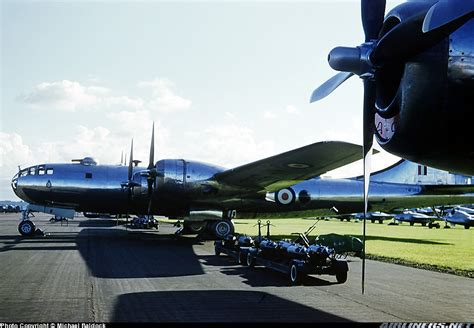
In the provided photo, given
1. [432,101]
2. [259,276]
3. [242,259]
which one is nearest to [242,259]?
[242,259]

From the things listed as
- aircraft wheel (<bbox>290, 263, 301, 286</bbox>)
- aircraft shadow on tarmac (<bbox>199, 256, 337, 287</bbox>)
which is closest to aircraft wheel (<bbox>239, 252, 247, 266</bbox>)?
aircraft shadow on tarmac (<bbox>199, 256, 337, 287</bbox>)

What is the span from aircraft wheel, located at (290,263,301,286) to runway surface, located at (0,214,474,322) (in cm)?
23

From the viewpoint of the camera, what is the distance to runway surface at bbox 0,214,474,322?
8258 mm

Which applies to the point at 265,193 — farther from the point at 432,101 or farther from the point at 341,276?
the point at 432,101

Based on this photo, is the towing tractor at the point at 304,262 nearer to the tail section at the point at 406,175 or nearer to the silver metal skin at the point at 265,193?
the silver metal skin at the point at 265,193

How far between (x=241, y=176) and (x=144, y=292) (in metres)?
11.6

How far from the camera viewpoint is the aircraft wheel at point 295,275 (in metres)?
12.0

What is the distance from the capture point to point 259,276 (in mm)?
13508

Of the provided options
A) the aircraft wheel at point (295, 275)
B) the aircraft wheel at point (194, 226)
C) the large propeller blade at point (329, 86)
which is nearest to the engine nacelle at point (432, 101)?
the large propeller blade at point (329, 86)

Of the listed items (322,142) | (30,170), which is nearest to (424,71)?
(322,142)

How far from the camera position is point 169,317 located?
7.95 meters

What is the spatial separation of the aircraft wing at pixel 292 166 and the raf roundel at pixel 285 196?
5.95 ft

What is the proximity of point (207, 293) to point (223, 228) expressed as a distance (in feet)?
42.4

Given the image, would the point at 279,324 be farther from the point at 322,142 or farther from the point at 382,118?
the point at 322,142
